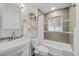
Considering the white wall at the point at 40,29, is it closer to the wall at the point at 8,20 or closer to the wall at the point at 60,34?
the wall at the point at 60,34

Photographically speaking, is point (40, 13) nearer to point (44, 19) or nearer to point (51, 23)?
point (44, 19)

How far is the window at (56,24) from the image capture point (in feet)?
7.28

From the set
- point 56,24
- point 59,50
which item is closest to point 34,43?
point 59,50

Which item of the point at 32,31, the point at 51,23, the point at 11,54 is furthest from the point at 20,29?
the point at 51,23

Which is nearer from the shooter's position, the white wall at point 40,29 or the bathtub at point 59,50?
the bathtub at point 59,50

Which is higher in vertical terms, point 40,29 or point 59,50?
point 40,29

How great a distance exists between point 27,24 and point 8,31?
1.86 feet

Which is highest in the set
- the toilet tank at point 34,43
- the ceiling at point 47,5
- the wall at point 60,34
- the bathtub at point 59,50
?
the ceiling at point 47,5

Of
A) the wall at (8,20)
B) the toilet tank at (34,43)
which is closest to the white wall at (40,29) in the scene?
the toilet tank at (34,43)

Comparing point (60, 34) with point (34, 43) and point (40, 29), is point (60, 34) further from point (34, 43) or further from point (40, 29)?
point (34, 43)

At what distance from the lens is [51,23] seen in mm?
2240

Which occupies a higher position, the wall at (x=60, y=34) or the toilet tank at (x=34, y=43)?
the wall at (x=60, y=34)

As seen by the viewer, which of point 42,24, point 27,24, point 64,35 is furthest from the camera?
point 64,35

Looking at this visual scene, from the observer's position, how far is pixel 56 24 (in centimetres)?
232
